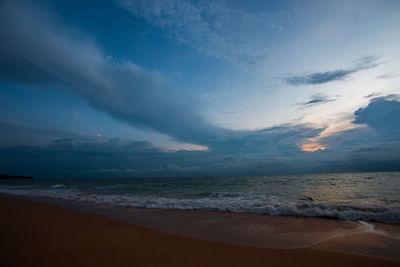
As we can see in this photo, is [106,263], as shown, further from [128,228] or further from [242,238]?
[242,238]

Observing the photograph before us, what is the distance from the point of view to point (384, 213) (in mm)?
6273

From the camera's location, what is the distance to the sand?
126 inches

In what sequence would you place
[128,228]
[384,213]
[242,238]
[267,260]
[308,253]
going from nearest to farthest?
Answer: [267,260]
[308,253]
[242,238]
[128,228]
[384,213]

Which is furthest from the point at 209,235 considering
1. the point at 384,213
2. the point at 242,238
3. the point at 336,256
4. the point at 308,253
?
the point at 384,213

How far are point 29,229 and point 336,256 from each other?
25.7 ft

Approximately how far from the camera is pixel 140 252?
3666 millimetres

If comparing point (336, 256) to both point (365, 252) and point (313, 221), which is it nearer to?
point (365, 252)

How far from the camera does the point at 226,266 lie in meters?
3.08

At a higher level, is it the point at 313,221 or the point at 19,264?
the point at 19,264

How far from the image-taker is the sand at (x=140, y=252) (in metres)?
3.20

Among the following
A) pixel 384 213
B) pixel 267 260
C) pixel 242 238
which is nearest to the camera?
pixel 267 260

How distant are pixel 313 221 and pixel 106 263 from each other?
21.1 feet

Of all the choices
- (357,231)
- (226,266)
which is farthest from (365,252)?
(226,266)

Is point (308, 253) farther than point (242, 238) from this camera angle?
No
